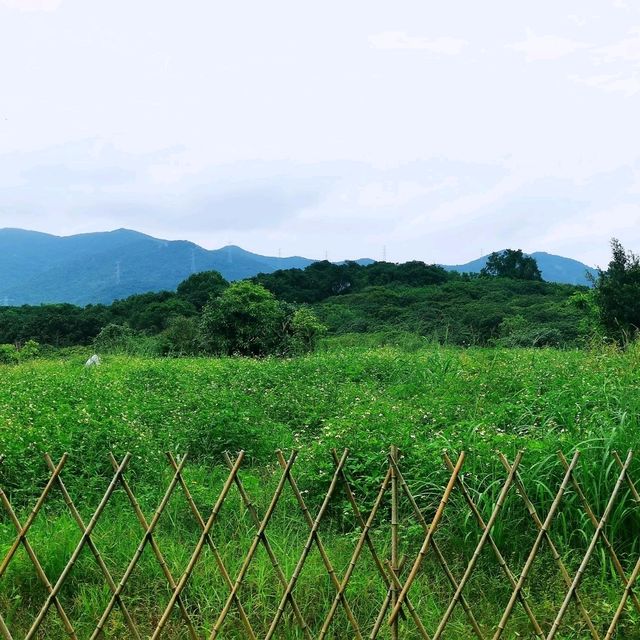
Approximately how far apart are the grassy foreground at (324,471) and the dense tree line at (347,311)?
5442 millimetres

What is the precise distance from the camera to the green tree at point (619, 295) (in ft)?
57.8

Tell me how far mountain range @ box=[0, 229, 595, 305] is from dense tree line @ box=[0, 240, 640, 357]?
6397 centimetres

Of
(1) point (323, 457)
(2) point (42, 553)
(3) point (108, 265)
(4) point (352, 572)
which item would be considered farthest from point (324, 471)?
(3) point (108, 265)

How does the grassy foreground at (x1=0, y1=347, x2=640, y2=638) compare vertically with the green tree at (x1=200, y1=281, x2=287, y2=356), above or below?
below

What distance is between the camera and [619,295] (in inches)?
709

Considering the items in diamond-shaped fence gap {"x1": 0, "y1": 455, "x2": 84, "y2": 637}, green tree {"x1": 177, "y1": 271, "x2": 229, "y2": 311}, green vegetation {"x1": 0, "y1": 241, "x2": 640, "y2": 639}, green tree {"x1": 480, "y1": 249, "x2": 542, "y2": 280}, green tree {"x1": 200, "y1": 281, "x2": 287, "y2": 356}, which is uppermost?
green tree {"x1": 480, "y1": 249, "x2": 542, "y2": 280}

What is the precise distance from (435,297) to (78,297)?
304ft

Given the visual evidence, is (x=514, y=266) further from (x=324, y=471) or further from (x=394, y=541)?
(x=394, y=541)

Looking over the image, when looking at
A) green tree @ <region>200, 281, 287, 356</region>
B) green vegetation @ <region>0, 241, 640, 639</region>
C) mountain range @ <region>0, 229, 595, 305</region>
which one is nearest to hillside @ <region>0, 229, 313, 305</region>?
mountain range @ <region>0, 229, 595, 305</region>

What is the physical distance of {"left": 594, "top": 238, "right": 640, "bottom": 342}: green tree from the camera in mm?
17609

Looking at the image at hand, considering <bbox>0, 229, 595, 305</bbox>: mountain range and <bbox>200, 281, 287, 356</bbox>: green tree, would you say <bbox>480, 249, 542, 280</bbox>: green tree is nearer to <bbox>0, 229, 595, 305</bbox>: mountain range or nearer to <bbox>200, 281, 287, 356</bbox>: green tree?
<bbox>200, 281, 287, 356</bbox>: green tree

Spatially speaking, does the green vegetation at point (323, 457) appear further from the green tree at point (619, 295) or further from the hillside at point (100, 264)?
the hillside at point (100, 264)

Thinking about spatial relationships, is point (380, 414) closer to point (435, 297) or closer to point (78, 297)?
point (435, 297)

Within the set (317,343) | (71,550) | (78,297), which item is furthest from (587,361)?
(78,297)
